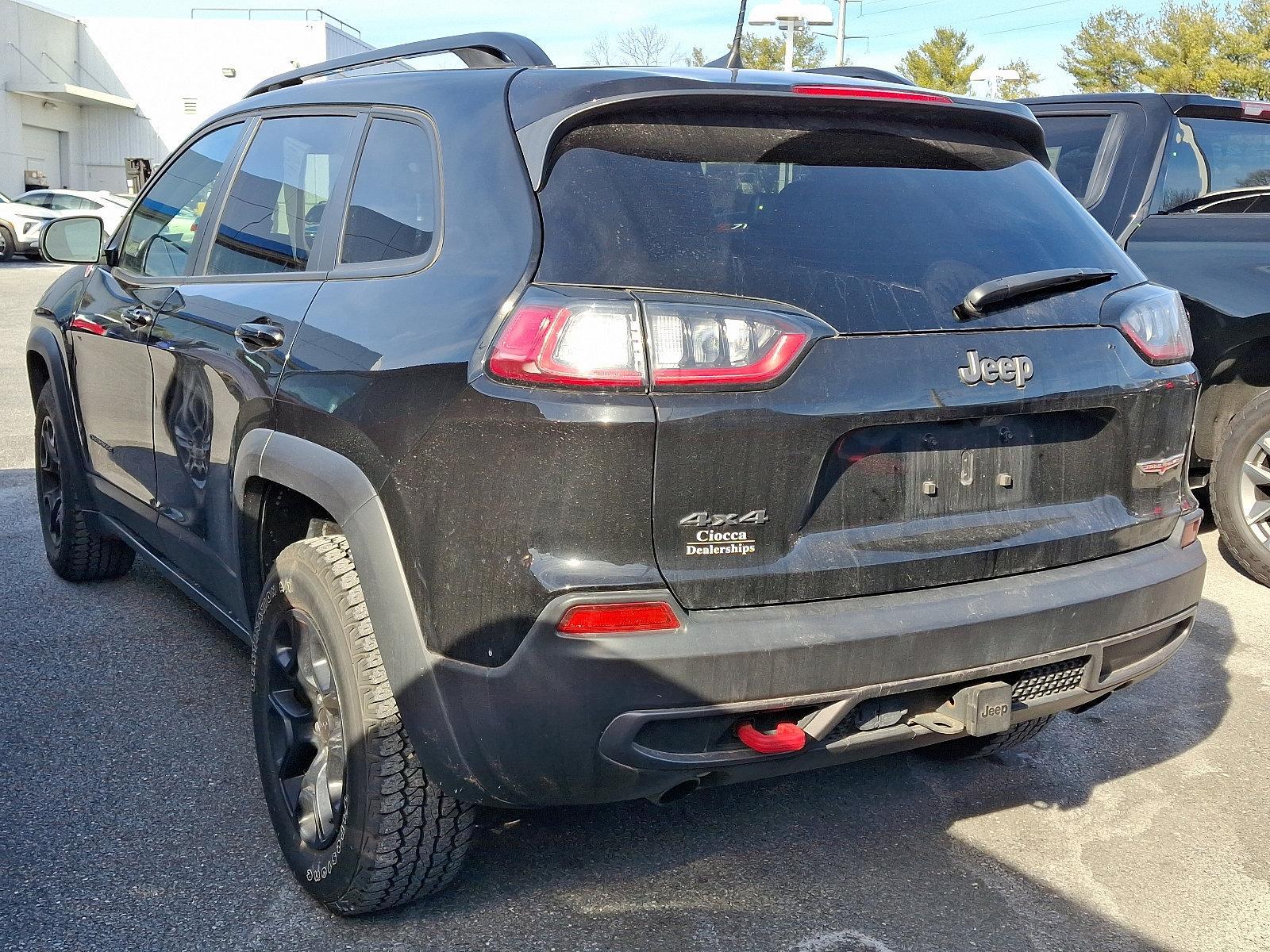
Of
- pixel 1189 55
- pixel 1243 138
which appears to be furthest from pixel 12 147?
pixel 1243 138

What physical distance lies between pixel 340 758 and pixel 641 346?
1147mm

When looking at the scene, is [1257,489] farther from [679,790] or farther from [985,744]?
[679,790]

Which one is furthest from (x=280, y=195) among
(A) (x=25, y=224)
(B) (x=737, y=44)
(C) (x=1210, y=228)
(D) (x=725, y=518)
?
(A) (x=25, y=224)

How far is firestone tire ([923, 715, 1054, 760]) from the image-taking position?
3.52 meters

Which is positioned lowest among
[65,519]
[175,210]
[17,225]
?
[17,225]

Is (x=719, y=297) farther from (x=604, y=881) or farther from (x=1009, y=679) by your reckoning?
(x=604, y=881)

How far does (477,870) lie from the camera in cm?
296

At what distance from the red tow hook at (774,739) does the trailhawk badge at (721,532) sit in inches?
13.2

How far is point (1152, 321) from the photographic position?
112 inches

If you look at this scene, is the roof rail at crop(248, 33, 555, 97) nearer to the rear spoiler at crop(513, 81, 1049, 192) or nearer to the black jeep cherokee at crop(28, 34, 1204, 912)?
the black jeep cherokee at crop(28, 34, 1204, 912)

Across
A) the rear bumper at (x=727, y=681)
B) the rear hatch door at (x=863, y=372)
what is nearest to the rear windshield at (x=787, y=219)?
the rear hatch door at (x=863, y=372)

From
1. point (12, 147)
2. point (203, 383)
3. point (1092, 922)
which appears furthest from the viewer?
point (12, 147)

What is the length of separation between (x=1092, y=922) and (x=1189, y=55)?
112 feet

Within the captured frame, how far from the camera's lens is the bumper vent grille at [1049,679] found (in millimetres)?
2652
